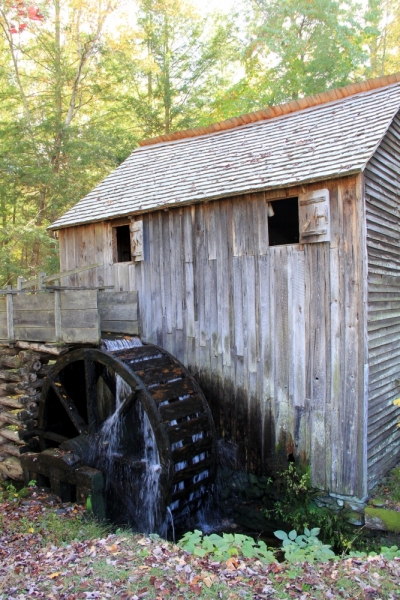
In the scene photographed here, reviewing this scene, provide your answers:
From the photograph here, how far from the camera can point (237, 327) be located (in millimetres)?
6559

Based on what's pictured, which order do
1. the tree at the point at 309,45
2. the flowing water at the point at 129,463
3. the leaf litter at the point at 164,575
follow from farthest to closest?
the tree at the point at 309,45
the flowing water at the point at 129,463
the leaf litter at the point at 164,575

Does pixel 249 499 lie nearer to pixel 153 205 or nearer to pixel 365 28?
pixel 153 205

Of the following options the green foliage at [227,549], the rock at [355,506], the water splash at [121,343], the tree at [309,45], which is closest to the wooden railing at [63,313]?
the water splash at [121,343]

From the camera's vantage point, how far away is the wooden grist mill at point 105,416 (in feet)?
19.6

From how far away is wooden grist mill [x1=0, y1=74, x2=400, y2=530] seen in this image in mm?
5676

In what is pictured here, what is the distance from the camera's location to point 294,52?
14.7 meters

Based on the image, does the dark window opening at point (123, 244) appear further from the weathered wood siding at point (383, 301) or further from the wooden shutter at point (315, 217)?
the weathered wood siding at point (383, 301)

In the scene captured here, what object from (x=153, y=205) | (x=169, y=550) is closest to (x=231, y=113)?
(x=153, y=205)

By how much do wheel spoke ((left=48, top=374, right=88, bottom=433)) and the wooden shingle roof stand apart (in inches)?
112

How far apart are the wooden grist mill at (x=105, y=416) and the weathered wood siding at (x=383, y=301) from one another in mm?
2262

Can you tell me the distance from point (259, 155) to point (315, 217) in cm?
187

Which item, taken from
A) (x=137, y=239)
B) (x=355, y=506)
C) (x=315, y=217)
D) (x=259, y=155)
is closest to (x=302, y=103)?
(x=259, y=155)

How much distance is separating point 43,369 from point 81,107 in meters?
13.0

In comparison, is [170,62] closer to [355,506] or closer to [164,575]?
[355,506]
